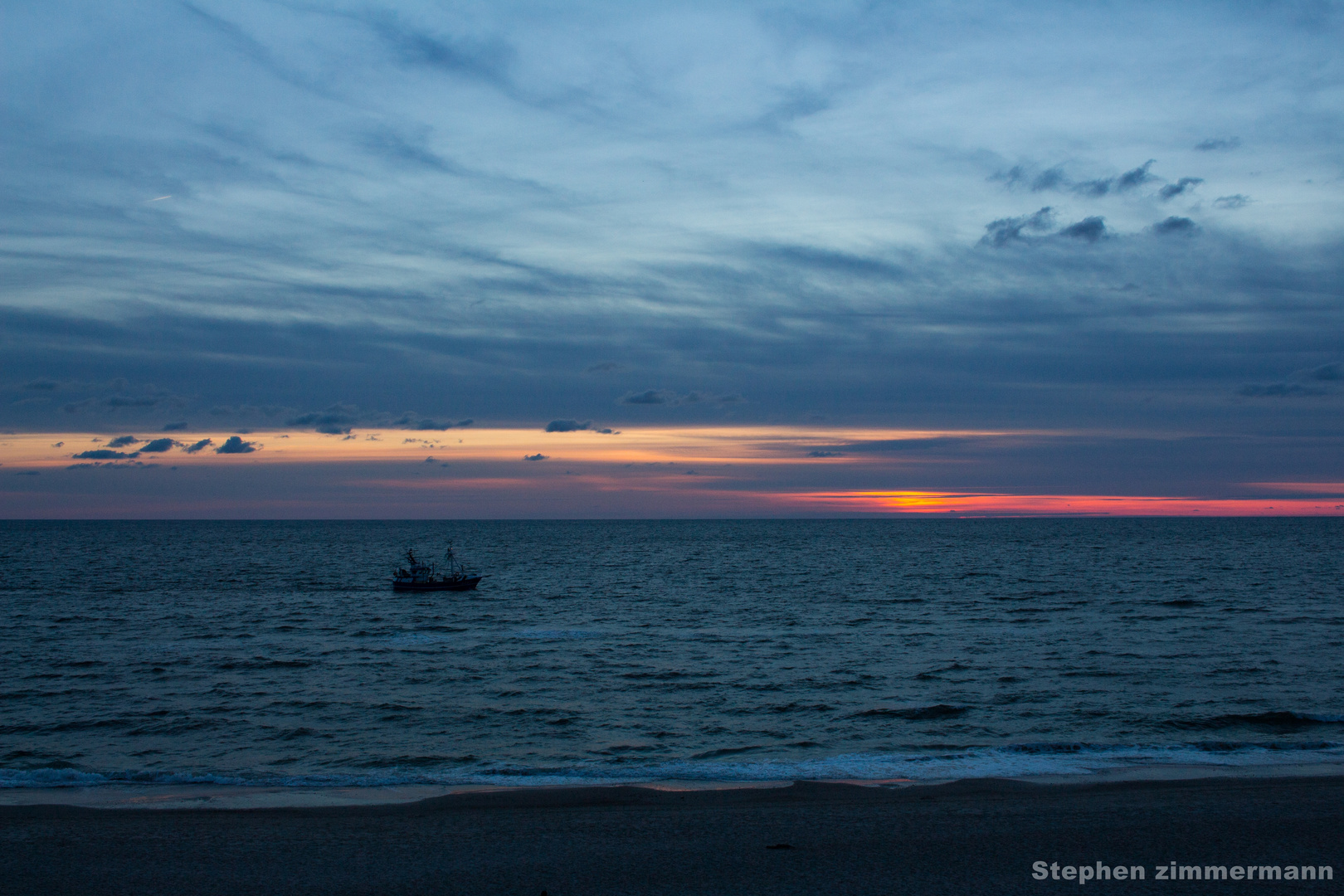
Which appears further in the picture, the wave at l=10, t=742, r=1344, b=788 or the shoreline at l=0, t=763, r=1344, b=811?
the wave at l=10, t=742, r=1344, b=788

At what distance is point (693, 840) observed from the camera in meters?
11.8

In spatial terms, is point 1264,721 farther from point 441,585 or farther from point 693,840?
point 441,585

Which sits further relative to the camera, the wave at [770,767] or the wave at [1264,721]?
the wave at [1264,721]

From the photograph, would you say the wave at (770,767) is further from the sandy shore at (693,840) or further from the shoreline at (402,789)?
the sandy shore at (693,840)

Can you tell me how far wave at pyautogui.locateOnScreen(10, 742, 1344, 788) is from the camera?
1630cm

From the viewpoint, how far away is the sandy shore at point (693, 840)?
406 inches

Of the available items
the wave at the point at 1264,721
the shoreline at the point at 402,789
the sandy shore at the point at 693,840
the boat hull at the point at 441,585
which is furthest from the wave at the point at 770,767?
the boat hull at the point at 441,585

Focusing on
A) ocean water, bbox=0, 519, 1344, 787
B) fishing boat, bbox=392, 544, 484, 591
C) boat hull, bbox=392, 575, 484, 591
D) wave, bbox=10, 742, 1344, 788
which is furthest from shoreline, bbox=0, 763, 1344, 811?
boat hull, bbox=392, 575, 484, 591

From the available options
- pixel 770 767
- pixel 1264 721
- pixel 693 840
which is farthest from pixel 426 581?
pixel 693 840

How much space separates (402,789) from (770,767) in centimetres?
684

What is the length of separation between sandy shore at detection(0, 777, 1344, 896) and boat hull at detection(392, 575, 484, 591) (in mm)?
52498

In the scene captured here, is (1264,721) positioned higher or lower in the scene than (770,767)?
lower

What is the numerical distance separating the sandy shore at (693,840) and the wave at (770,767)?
2.16 m

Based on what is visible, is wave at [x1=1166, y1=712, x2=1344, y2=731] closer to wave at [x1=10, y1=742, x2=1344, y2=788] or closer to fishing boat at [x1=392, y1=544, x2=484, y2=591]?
wave at [x1=10, y1=742, x2=1344, y2=788]
